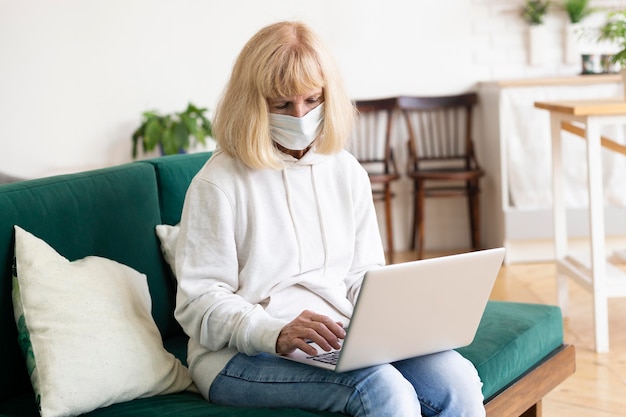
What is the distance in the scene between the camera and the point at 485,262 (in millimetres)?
1731

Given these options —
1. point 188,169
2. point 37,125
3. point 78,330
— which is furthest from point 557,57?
point 78,330

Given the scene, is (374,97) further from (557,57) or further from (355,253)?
(355,253)

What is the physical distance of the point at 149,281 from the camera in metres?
2.29

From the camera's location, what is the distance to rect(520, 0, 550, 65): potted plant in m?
5.40

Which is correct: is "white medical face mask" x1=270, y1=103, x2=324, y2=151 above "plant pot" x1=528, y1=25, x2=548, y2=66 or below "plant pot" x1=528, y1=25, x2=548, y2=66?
below

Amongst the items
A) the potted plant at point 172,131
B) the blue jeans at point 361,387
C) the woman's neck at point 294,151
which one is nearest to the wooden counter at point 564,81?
the potted plant at point 172,131

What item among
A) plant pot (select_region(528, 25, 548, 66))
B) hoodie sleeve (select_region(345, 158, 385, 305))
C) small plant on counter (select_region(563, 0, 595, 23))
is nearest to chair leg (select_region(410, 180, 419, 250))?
plant pot (select_region(528, 25, 548, 66))

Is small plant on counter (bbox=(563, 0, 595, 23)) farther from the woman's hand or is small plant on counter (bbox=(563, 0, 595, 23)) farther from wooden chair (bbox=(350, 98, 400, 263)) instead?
the woman's hand

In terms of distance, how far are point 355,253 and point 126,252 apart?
0.54 m

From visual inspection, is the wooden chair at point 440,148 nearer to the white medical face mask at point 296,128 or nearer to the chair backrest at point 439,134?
the chair backrest at point 439,134

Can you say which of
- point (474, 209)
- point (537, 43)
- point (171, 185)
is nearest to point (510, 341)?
point (171, 185)

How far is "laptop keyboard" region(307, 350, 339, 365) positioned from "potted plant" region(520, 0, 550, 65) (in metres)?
3.98

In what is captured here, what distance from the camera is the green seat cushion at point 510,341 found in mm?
2160

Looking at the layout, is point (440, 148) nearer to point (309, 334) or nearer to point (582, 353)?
point (582, 353)
